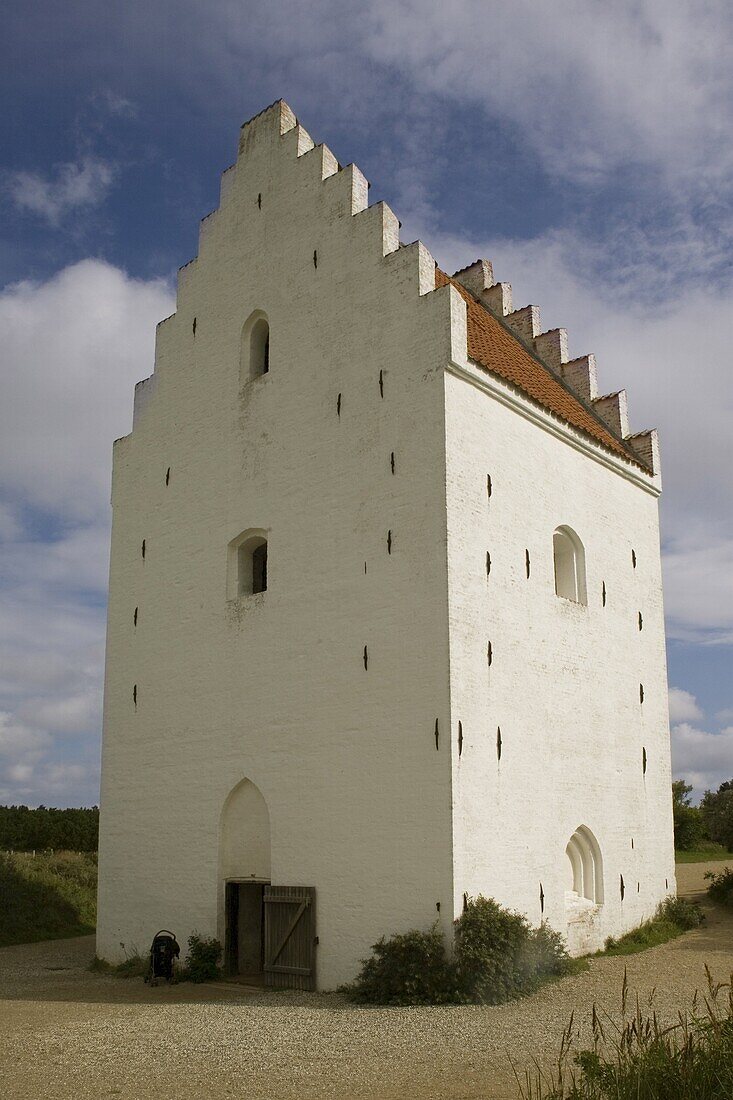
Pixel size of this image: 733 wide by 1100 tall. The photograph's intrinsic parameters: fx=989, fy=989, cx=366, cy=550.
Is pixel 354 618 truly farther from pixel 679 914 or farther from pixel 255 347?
pixel 679 914

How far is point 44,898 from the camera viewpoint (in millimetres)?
23438

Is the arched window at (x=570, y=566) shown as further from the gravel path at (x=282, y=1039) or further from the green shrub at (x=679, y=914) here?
the gravel path at (x=282, y=1039)

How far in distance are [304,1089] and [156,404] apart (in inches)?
509

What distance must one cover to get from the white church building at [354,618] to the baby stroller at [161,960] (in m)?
0.64

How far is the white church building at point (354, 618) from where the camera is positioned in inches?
510

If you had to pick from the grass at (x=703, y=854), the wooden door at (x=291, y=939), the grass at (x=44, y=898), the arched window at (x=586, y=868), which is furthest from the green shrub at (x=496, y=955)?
the grass at (x=703, y=854)

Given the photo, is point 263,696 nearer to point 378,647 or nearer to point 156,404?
point 378,647

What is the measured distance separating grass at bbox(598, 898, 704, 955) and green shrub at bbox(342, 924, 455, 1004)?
4.32 metres

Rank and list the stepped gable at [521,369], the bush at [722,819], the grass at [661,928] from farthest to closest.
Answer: the bush at [722,819] → the stepped gable at [521,369] → the grass at [661,928]

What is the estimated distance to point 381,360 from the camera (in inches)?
564

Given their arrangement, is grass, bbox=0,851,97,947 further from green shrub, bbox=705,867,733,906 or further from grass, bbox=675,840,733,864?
grass, bbox=675,840,733,864

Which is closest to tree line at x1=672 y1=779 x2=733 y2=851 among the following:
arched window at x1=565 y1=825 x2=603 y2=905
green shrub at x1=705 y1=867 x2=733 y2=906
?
green shrub at x1=705 y1=867 x2=733 y2=906

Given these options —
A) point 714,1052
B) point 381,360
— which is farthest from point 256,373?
point 714,1052

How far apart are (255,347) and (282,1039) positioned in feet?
36.0
